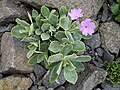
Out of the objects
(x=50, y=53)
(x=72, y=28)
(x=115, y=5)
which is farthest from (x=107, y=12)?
(x=50, y=53)

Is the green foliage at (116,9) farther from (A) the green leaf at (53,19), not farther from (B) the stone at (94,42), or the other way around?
(A) the green leaf at (53,19)

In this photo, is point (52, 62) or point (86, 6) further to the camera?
point (86, 6)

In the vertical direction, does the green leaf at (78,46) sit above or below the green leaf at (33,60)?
above

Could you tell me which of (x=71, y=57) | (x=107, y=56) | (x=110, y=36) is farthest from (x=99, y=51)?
(x=71, y=57)

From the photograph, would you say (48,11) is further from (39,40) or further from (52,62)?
(52,62)

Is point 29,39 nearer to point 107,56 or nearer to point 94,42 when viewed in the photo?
point 94,42

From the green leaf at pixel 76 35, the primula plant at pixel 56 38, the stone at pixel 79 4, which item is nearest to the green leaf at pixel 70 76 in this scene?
the primula plant at pixel 56 38
